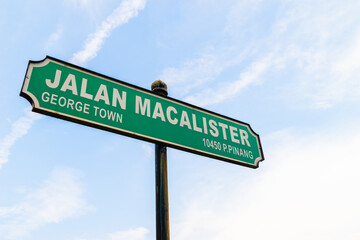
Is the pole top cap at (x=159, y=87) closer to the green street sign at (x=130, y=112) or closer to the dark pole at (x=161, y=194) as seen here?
the green street sign at (x=130, y=112)

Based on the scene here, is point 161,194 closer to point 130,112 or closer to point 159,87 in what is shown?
point 130,112

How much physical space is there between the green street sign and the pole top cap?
0.16m

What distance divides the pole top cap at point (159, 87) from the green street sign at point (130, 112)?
0.16 meters

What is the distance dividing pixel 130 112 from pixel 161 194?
98cm

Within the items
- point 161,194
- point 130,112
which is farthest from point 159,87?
point 161,194

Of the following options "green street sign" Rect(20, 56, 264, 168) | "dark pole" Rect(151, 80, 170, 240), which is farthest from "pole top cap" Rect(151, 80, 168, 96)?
"dark pole" Rect(151, 80, 170, 240)

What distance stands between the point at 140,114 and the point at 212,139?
104 centimetres

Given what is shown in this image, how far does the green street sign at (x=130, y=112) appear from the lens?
8.73ft

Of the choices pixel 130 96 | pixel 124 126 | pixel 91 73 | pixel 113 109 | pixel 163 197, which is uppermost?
pixel 91 73

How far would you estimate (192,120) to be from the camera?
3.51 metres

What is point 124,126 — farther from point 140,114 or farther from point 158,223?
point 158,223

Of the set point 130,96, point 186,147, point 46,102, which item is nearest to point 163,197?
point 186,147

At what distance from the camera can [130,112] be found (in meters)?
3.03

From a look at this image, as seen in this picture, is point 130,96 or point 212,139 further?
point 212,139
